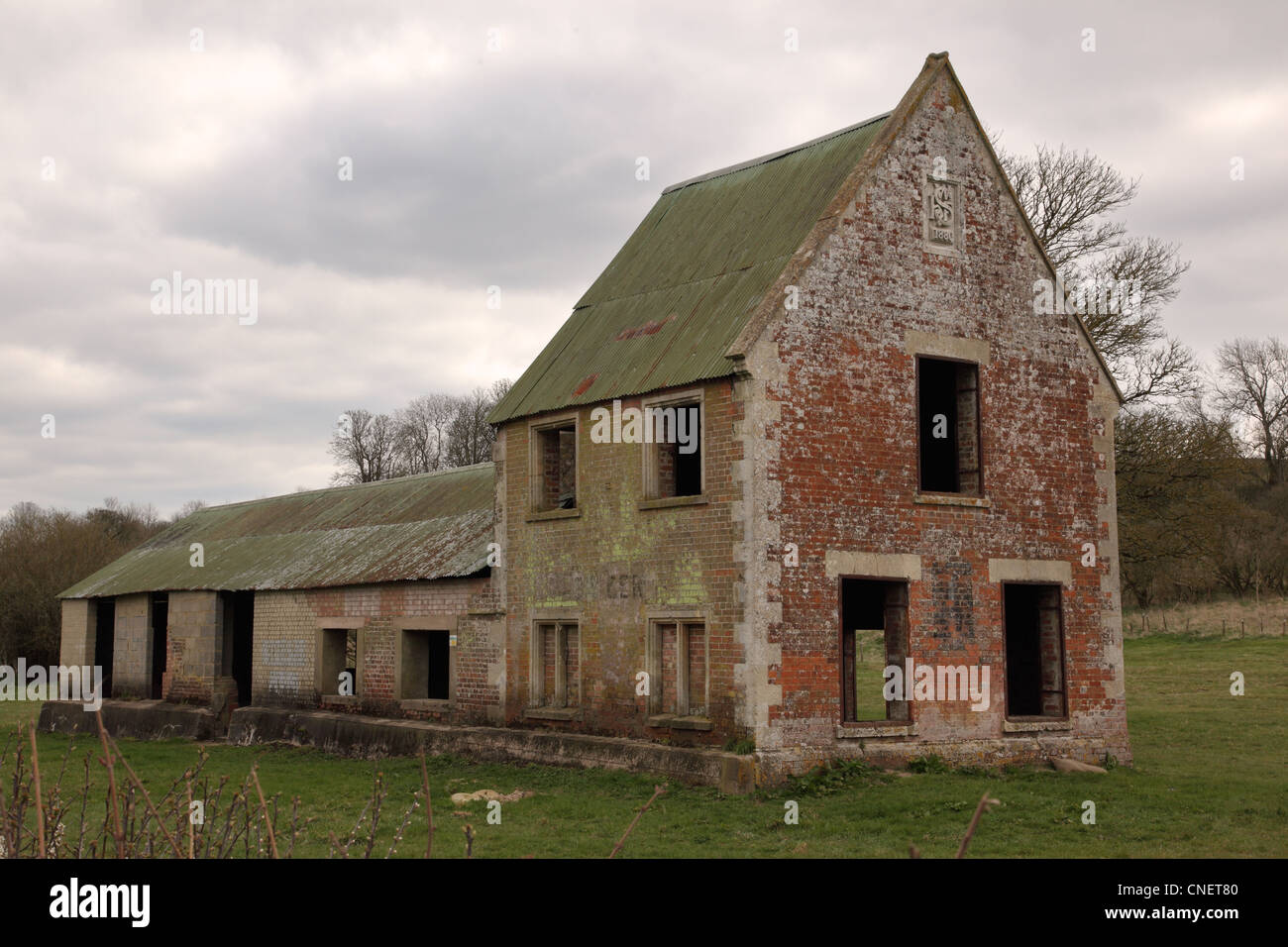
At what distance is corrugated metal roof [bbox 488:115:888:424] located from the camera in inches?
722

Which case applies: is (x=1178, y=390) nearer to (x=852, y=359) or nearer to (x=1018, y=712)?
(x=1018, y=712)

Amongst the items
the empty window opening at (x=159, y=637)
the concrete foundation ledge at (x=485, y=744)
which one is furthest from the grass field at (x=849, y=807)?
the empty window opening at (x=159, y=637)

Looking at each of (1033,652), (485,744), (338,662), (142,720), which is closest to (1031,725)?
(1033,652)

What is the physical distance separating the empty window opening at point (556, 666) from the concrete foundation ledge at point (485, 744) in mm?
626

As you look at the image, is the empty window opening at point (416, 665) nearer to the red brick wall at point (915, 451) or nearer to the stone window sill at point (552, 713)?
the stone window sill at point (552, 713)

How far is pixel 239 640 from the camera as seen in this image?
30.3 meters

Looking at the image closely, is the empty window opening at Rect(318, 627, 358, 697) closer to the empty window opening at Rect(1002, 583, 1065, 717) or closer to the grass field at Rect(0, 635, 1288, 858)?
the grass field at Rect(0, 635, 1288, 858)

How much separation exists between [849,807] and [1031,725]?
499 cm

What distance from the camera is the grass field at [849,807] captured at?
13.1m

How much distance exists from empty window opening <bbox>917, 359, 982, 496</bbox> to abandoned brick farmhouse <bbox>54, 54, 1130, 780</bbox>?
0.06 metres

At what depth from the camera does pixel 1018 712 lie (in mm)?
20703

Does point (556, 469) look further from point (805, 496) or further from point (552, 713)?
point (805, 496)
